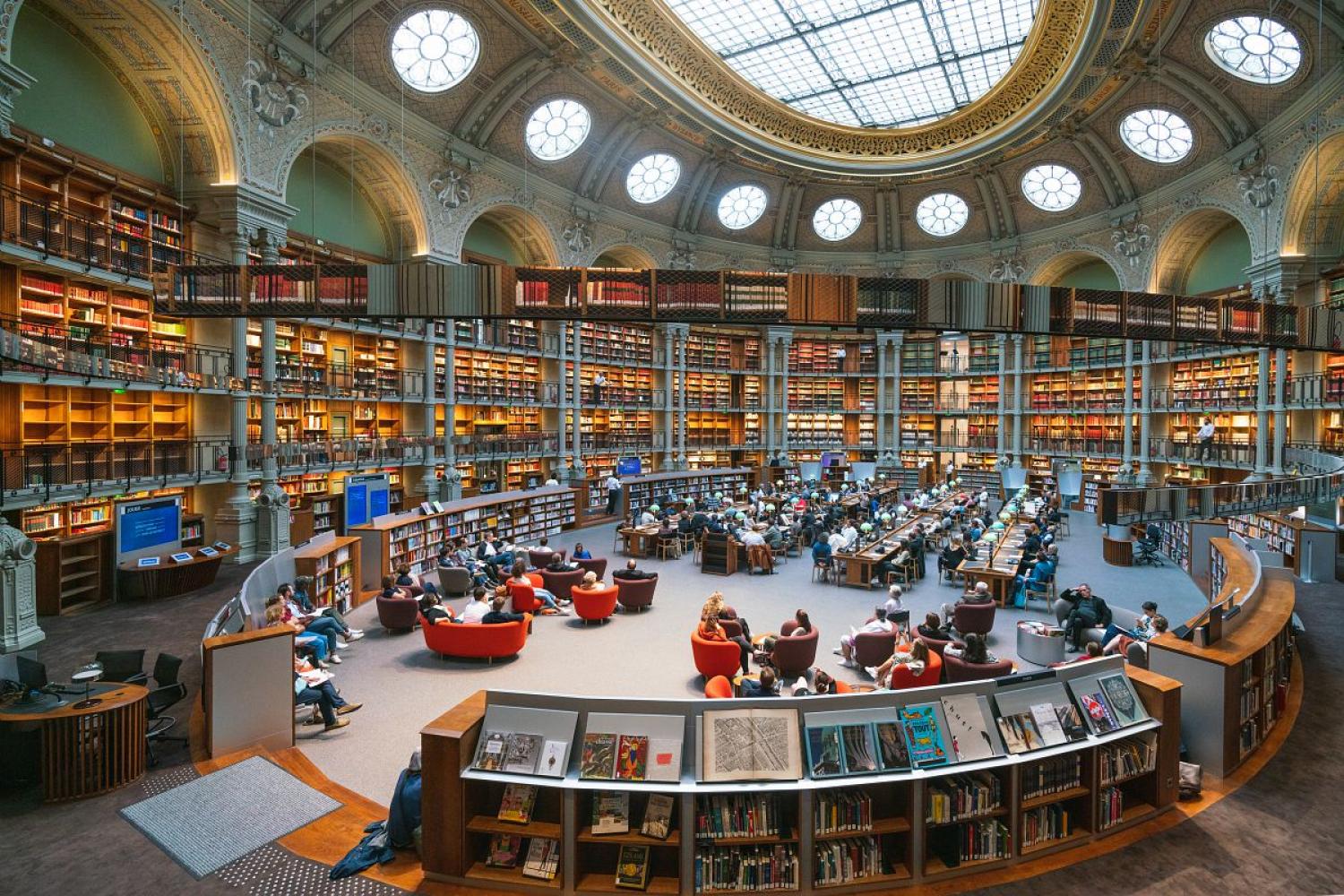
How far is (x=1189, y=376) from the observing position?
21609mm

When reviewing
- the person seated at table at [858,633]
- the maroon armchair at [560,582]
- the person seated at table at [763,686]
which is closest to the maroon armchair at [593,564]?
the maroon armchair at [560,582]

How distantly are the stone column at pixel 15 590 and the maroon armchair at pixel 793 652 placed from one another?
29.3ft

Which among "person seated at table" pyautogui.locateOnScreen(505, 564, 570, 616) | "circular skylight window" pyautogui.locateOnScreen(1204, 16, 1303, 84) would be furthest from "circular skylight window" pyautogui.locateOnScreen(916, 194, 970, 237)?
"person seated at table" pyautogui.locateOnScreen(505, 564, 570, 616)

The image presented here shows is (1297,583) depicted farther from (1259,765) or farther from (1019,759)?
(1019,759)

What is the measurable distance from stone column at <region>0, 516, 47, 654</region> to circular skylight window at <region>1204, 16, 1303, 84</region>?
78.9 feet

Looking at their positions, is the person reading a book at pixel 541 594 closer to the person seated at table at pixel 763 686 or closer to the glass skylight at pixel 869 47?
the person seated at table at pixel 763 686

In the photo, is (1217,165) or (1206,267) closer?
(1217,165)

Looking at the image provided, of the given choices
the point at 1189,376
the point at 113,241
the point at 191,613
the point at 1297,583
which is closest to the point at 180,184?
the point at 113,241

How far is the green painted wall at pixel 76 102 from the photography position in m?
11.1

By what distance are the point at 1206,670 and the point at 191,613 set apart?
40.5 ft

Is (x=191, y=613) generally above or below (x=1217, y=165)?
below

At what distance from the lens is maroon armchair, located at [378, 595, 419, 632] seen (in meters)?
9.03

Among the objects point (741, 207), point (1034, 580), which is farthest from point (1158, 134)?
point (1034, 580)

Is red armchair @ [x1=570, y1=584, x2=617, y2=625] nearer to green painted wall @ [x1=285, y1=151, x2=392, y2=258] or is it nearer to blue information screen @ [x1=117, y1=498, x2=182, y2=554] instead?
blue information screen @ [x1=117, y1=498, x2=182, y2=554]
